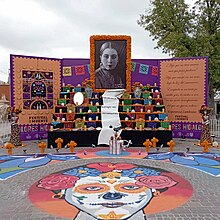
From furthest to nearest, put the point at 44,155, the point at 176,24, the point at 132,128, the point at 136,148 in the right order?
1. the point at 176,24
2. the point at 132,128
3. the point at 136,148
4. the point at 44,155

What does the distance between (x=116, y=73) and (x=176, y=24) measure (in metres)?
9.69

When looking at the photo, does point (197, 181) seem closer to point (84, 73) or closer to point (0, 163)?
point (0, 163)

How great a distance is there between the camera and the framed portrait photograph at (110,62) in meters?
13.3

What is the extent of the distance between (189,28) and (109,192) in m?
18.3

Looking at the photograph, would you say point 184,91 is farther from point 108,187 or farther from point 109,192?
point 109,192

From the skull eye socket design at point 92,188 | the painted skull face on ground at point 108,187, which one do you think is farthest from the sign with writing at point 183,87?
the skull eye socket design at point 92,188

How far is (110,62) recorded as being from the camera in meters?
13.4

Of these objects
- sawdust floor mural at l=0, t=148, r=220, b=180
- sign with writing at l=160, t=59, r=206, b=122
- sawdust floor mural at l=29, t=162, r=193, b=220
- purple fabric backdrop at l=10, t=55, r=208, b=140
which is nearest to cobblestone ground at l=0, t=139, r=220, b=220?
sawdust floor mural at l=29, t=162, r=193, b=220

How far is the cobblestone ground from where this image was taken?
15.5 ft

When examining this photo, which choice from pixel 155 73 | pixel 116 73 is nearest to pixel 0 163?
pixel 116 73

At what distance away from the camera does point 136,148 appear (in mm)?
11297

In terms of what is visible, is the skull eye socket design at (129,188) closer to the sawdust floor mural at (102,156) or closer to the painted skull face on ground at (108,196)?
the painted skull face on ground at (108,196)

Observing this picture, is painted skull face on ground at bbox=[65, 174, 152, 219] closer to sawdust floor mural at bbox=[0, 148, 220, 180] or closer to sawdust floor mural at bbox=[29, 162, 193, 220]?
sawdust floor mural at bbox=[29, 162, 193, 220]

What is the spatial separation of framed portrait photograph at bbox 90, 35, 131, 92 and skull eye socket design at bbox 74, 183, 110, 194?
7543mm
